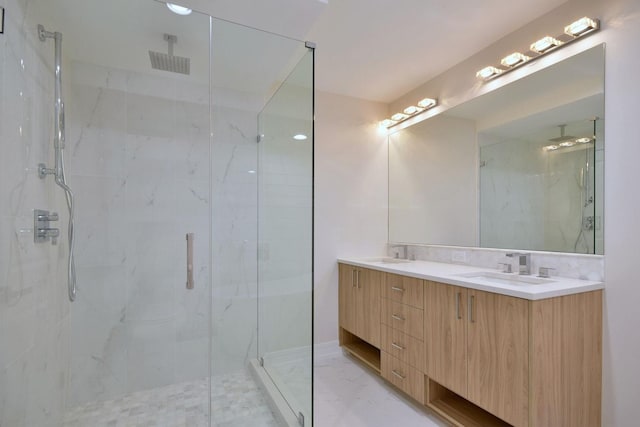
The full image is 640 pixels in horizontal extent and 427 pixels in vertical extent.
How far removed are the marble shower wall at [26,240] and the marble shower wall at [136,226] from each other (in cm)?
29

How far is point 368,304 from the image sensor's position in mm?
2518

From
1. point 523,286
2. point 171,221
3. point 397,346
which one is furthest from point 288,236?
point 523,286

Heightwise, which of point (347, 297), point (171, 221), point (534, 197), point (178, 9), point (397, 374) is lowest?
point (397, 374)

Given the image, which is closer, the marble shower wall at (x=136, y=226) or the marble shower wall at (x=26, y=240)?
the marble shower wall at (x=26, y=240)

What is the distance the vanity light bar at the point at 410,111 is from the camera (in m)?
2.71

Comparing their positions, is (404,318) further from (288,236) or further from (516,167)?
(516,167)

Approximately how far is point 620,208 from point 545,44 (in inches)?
40.8

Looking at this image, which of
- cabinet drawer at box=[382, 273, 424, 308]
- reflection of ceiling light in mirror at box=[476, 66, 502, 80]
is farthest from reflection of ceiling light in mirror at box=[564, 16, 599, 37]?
cabinet drawer at box=[382, 273, 424, 308]

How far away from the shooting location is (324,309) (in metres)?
2.89

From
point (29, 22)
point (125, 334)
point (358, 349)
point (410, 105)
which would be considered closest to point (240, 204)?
point (125, 334)

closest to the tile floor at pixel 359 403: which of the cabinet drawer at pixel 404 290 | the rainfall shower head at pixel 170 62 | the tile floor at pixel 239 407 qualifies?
the tile floor at pixel 239 407

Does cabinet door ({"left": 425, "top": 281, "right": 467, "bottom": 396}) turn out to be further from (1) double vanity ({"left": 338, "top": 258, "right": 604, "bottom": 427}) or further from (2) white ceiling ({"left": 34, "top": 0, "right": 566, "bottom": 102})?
(2) white ceiling ({"left": 34, "top": 0, "right": 566, "bottom": 102})

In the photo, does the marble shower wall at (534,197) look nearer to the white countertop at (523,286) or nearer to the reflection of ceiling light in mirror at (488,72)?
the white countertop at (523,286)

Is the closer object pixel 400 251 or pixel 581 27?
pixel 581 27
